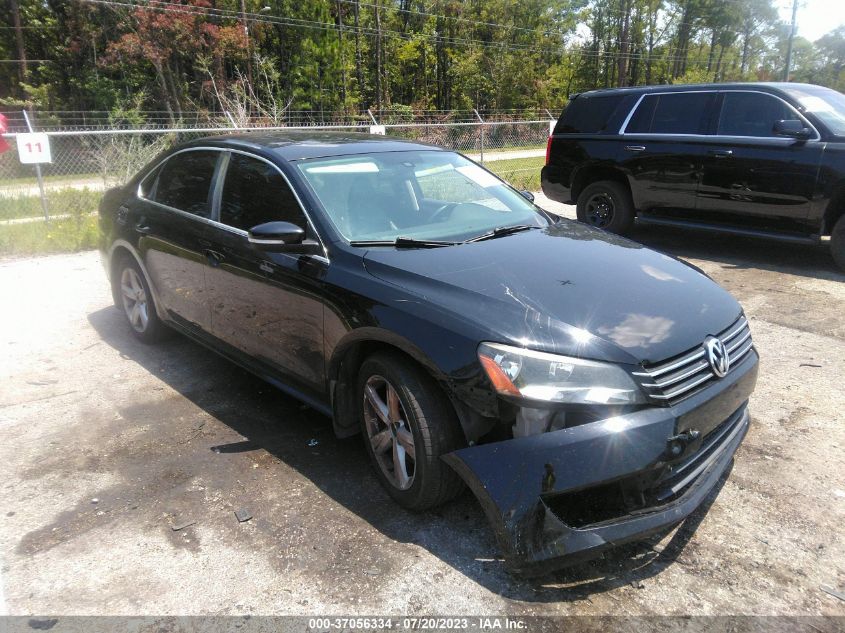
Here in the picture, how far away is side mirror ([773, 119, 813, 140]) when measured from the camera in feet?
22.1

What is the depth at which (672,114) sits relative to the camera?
795 cm

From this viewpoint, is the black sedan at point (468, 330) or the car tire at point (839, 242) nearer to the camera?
the black sedan at point (468, 330)

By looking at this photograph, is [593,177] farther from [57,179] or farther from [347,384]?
[57,179]

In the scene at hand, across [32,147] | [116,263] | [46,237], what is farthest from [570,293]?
[32,147]

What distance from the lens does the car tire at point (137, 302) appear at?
5098mm

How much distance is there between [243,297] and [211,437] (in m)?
0.85

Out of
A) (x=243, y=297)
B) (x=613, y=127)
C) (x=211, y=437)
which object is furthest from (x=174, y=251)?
(x=613, y=127)

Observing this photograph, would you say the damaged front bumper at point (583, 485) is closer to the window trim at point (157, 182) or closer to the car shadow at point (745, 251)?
the window trim at point (157, 182)

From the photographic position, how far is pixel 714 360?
273 centimetres

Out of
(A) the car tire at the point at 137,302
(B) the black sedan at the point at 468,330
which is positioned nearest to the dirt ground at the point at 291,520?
(B) the black sedan at the point at 468,330

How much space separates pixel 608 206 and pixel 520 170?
28.2ft

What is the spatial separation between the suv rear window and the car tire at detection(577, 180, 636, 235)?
768 mm

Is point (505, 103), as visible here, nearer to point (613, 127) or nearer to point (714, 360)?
point (613, 127)

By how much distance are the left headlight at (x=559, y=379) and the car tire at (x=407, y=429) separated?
35cm
